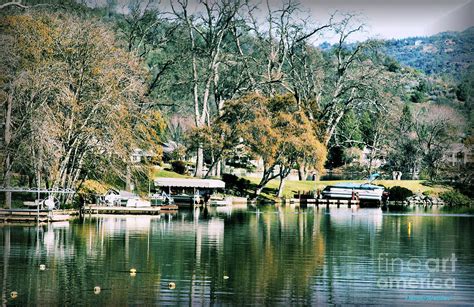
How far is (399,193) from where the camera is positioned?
6719 cm

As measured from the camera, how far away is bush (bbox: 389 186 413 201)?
67.1 meters

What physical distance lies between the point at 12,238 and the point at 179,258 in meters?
6.83

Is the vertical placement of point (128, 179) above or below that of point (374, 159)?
below

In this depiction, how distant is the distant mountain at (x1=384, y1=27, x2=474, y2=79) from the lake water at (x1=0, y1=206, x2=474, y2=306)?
A: 8700cm

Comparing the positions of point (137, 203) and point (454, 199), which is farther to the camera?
point (454, 199)

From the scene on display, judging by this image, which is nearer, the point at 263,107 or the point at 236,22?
the point at 263,107

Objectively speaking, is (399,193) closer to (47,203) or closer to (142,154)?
(142,154)

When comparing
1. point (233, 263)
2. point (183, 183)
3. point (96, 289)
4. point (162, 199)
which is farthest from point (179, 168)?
Result: point (96, 289)

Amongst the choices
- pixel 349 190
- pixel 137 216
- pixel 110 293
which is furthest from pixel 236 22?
pixel 110 293

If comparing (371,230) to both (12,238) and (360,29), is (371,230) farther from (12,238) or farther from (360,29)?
(360,29)

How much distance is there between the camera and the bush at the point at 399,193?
67062 millimetres

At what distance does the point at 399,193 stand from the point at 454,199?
4.00 m

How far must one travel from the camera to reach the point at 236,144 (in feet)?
196

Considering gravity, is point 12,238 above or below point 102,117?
below
